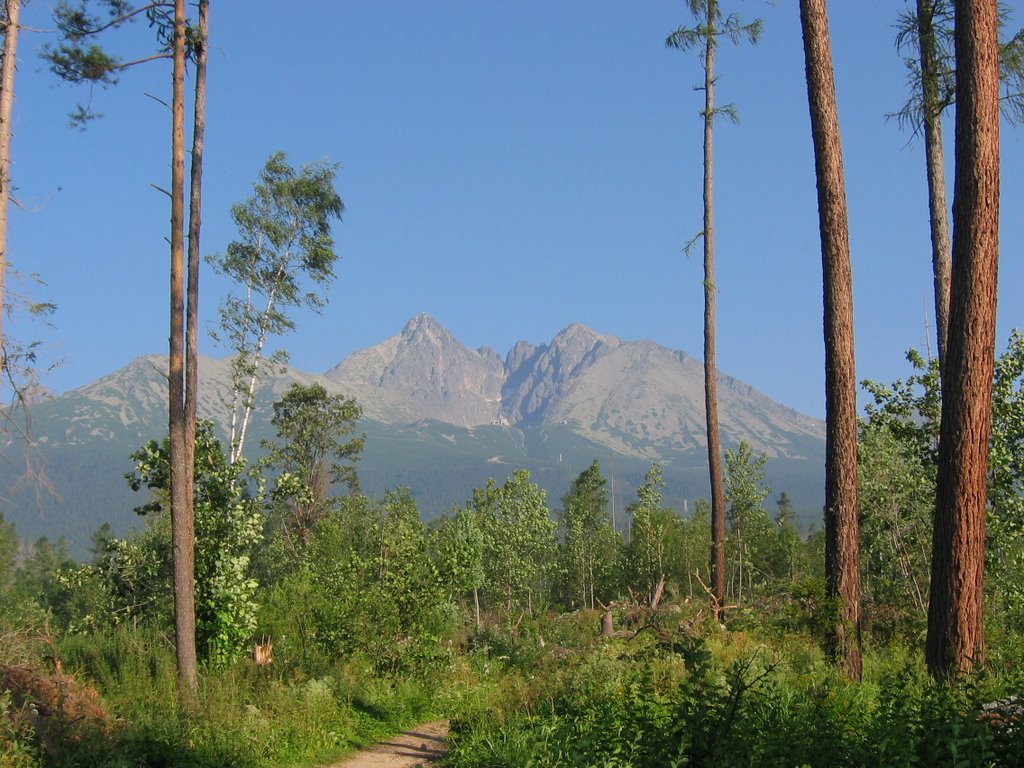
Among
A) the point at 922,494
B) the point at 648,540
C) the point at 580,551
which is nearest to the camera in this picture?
the point at 922,494

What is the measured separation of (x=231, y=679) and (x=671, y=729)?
24.6 feet

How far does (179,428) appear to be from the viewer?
12328 millimetres

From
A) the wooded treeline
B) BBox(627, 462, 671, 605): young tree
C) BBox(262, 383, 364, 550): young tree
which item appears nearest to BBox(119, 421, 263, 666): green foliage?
the wooded treeline

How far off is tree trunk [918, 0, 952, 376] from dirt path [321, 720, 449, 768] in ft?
27.4

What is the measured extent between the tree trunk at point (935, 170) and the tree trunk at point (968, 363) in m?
4.23

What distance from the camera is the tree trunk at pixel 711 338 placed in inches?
744

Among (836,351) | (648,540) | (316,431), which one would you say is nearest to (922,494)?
(836,351)

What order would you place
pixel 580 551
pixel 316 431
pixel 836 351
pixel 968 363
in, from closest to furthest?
pixel 968 363
pixel 836 351
pixel 316 431
pixel 580 551

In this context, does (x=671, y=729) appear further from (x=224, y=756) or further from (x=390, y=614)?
(x=390, y=614)

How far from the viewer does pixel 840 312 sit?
10102 mm

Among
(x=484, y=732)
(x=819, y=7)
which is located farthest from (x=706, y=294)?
(x=484, y=732)

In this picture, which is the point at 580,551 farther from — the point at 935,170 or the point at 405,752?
the point at 405,752

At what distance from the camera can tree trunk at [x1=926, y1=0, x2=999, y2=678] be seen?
8.04 m

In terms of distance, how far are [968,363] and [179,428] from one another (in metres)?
9.21
